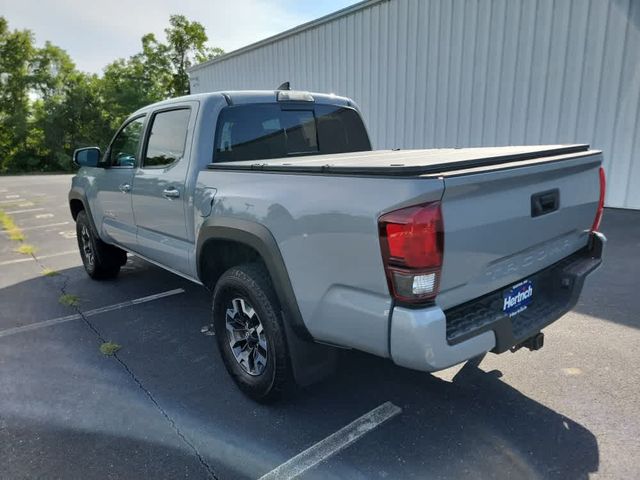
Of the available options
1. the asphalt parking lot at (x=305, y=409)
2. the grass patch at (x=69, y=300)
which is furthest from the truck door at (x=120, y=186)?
the asphalt parking lot at (x=305, y=409)

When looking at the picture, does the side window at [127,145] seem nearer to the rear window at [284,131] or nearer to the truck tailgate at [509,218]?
the rear window at [284,131]

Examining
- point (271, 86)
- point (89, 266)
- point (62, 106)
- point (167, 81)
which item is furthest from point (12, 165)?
point (89, 266)

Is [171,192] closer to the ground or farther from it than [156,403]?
farther from it

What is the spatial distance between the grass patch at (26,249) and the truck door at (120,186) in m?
2.99

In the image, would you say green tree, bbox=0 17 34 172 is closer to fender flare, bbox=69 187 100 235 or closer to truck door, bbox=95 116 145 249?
fender flare, bbox=69 187 100 235

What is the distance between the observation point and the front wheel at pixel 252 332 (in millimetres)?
2531

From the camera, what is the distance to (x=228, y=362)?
2994 mm

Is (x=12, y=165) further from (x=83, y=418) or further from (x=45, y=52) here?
(x=83, y=418)

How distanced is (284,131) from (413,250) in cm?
212

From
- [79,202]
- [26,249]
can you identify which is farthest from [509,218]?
[26,249]

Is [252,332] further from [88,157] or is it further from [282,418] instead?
[88,157]

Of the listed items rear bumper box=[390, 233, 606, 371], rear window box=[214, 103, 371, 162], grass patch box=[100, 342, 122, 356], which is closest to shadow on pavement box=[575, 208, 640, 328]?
rear bumper box=[390, 233, 606, 371]

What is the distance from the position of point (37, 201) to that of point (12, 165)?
73.5ft

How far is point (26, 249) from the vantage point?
23.6 feet
